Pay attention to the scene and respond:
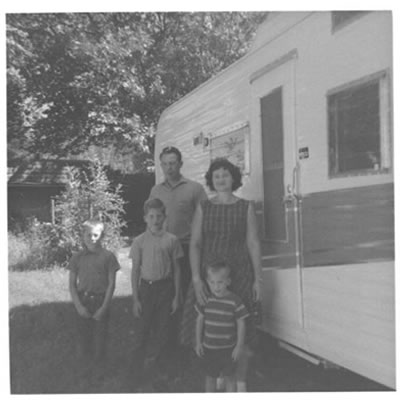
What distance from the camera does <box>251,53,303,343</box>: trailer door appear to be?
11.2 ft

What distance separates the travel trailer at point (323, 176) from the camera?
2.84 metres

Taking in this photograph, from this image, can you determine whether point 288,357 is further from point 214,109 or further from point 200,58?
point 200,58

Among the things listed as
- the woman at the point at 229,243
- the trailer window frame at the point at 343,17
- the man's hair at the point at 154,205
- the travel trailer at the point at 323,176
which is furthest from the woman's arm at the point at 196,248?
the trailer window frame at the point at 343,17

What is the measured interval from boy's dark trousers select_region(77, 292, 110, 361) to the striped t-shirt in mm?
873

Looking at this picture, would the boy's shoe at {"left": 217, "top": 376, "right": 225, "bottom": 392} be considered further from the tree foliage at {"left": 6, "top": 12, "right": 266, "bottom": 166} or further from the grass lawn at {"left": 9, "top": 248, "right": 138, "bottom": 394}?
the tree foliage at {"left": 6, "top": 12, "right": 266, "bottom": 166}

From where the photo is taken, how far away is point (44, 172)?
3.93m

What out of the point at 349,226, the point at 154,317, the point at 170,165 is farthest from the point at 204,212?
the point at 349,226

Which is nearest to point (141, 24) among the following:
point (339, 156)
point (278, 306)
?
point (339, 156)

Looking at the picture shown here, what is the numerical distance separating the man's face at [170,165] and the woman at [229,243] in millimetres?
370

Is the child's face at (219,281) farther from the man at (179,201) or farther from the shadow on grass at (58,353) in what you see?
the shadow on grass at (58,353)

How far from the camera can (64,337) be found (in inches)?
154

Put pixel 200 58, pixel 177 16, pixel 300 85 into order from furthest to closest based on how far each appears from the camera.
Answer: pixel 200 58, pixel 177 16, pixel 300 85

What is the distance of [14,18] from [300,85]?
1.97 m

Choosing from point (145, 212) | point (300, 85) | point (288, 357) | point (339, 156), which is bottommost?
point (288, 357)
